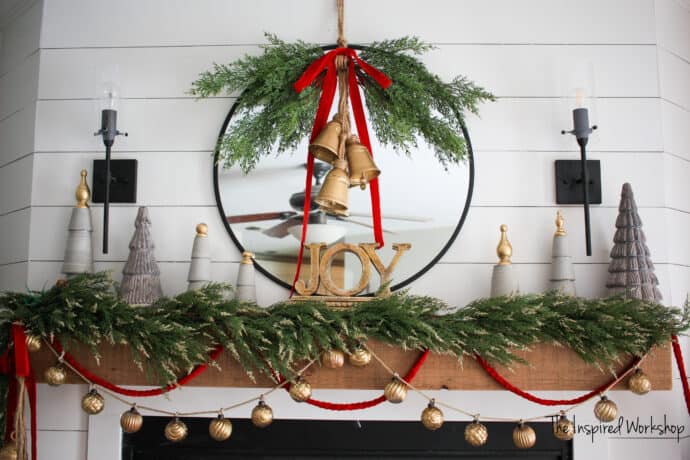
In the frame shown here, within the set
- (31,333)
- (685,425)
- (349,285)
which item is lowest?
(685,425)

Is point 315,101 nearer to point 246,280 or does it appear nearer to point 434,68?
point 434,68

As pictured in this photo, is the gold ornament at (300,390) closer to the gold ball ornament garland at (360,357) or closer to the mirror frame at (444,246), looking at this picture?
the gold ball ornament garland at (360,357)

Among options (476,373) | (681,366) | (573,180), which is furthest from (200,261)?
(681,366)

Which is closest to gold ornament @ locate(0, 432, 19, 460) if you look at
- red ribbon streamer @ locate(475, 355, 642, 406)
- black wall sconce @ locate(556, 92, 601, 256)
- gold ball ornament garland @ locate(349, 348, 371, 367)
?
gold ball ornament garland @ locate(349, 348, 371, 367)

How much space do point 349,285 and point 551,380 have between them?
1.67 ft

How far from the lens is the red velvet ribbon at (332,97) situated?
153cm

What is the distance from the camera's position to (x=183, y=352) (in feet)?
4.34

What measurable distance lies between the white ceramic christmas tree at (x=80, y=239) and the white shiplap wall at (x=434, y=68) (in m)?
0.06

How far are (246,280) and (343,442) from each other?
0.46 metres

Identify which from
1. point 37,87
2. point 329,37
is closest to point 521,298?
point 329,37

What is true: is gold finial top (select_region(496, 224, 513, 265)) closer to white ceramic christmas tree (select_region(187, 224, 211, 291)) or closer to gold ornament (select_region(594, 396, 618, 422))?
gold ornament (select_region(594, 396, 618, 422))

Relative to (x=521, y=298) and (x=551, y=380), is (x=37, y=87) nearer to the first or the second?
(x=521, y=298)

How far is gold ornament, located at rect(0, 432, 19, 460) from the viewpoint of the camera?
4.41 ft

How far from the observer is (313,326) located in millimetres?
1314
